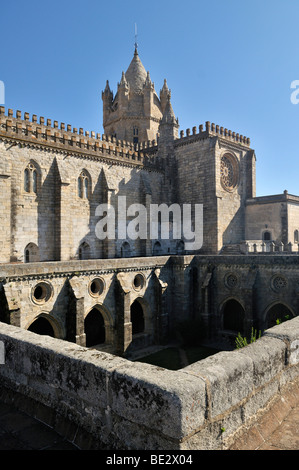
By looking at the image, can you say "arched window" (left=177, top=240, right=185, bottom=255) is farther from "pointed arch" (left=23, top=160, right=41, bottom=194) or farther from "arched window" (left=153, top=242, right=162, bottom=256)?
"pointed arch" (left=23, top=160, right=41, bottom=194)

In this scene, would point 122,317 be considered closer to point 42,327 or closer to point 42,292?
point 42,327

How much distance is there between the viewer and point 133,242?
86.6ft

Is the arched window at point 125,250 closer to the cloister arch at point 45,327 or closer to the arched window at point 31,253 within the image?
the arched window at point 31,253

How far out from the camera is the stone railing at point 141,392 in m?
2.49

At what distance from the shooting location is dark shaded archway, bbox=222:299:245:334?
20.2 metres

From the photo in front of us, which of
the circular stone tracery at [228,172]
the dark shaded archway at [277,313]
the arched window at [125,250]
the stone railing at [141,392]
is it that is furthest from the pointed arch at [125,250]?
the stone railing at [141,392]

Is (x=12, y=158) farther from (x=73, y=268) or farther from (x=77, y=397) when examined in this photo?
(x=77, y=397)

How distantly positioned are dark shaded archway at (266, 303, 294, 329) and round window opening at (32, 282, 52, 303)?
11942 mm

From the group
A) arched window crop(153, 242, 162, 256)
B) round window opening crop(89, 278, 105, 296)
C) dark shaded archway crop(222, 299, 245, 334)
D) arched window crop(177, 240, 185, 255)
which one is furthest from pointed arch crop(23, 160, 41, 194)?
dark shaded archway crop(222, 299, 245, 334)

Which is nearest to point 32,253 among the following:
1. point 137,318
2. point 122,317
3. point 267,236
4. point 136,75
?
point 122,317

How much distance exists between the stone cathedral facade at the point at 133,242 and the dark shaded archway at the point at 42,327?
0.16 ft

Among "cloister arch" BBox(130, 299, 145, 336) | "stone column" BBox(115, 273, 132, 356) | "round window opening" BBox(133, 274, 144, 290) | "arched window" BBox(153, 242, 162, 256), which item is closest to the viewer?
"stone column" BBox(115, 273, 132, 356)

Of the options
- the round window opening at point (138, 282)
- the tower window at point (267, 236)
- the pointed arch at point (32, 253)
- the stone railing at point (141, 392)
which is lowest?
the round window opening at point (138, 282)

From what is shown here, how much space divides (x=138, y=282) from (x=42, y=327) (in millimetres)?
5993
